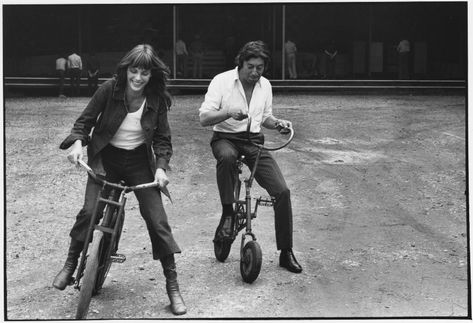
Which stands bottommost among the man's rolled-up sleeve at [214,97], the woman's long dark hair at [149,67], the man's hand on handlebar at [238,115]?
the man's hand on handlebar at [238,115]

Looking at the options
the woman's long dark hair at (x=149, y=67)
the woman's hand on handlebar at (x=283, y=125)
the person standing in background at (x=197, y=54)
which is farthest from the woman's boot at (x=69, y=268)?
the person standing in background at (x=197, y=54)

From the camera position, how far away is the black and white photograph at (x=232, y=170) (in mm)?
5055

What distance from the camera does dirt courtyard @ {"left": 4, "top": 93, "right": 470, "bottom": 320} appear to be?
17.8 feet

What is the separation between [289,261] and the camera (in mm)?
6074

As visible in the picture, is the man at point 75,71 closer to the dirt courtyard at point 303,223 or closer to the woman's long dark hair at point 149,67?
the dirt courtyard at point 303,223

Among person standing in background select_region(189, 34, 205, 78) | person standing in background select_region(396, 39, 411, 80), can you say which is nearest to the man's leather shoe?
person standing in background select_region(396, 39, 411, 80)

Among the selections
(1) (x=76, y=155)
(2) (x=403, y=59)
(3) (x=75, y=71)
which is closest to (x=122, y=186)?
(1) (x=76, y=155)

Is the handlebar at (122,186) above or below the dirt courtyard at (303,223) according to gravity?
above

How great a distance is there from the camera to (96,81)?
11844mm

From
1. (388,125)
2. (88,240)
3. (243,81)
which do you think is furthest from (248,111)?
(388,125)

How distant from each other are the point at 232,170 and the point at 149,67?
1.29m

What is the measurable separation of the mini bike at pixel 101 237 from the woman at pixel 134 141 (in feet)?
0.34

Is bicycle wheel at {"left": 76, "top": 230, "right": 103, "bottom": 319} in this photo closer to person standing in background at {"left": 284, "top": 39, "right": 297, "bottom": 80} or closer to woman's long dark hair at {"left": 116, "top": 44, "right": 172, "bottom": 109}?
woman's long dark hair at {"left": 116, "top": 44, "right": 172, "bottom": 109}

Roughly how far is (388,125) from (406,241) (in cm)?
653
